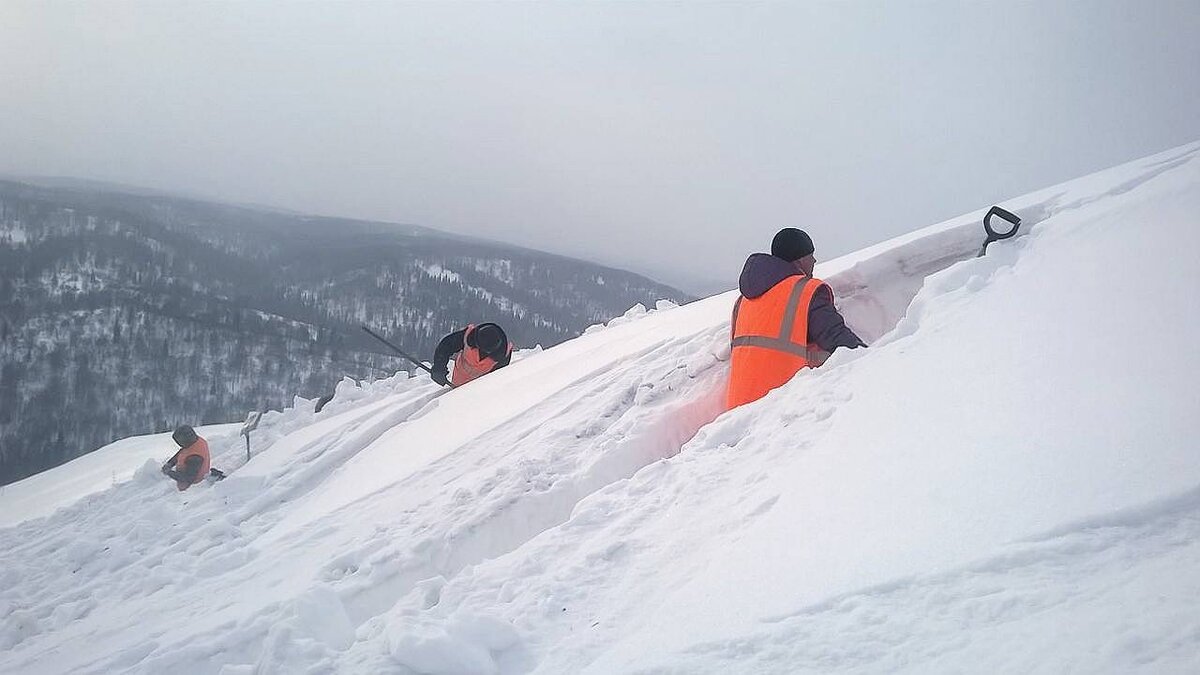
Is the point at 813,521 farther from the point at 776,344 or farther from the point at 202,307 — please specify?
the point at 202,307

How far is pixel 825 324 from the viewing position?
155 inches

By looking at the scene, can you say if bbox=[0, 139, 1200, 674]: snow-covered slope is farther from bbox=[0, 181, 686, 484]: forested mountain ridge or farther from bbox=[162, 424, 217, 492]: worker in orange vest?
bbox=[0, 181, 686, 484]: forested mountain ridge

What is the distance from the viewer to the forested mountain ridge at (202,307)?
6988cm

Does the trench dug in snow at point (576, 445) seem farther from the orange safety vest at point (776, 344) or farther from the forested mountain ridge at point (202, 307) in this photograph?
the forested mountain ridge at point (202, 307)

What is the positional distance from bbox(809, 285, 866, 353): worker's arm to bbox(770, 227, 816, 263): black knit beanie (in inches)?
20.0

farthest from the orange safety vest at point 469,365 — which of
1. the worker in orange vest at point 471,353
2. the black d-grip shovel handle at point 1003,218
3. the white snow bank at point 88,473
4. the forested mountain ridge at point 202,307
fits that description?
the forested mountain ridge at point 202,307

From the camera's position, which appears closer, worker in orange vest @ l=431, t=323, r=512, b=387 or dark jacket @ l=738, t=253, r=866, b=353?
dark jacket @ l=738, t=253, r=866, b=353

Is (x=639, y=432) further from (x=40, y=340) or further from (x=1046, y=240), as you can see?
(x=40, y=340)

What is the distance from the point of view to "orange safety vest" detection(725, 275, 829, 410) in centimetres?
393

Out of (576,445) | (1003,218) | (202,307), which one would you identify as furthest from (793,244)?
(202,307)

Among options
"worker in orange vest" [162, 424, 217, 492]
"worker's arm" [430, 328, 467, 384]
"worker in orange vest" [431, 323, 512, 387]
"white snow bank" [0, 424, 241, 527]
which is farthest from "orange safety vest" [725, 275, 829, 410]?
"white snow bank" [0, 424, 241, 527]

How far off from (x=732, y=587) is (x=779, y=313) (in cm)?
231

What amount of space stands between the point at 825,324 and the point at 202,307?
10060cm

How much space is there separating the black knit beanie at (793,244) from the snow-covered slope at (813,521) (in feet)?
2.93
